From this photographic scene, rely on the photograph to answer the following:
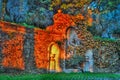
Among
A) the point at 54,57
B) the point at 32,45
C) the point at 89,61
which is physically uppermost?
the point at 32,45

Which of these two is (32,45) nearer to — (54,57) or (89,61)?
(54,57)

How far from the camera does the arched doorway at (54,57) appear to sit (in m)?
22.4

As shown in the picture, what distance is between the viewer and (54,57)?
74.5ft

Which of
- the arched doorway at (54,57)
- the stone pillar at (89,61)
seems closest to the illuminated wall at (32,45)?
the arched doorway at (54,57)

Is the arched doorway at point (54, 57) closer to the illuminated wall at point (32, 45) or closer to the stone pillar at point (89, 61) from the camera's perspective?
the illuminated wall at point (32, 45)

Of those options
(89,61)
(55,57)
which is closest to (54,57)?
(55,57)

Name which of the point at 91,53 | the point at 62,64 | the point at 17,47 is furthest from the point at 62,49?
the point at 17,47

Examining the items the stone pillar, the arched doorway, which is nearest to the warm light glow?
the arched doorway

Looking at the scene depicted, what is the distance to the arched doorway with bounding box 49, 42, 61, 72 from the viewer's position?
73.6 ft

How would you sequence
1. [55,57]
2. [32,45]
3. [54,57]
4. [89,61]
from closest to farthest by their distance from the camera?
[32,45]
[54,57]
[55,57]
[89,61]

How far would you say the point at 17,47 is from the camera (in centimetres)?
1945

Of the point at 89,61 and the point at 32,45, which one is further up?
the point at 32,45

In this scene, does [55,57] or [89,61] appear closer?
[55,57]

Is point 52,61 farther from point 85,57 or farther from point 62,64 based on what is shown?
point 85,57
